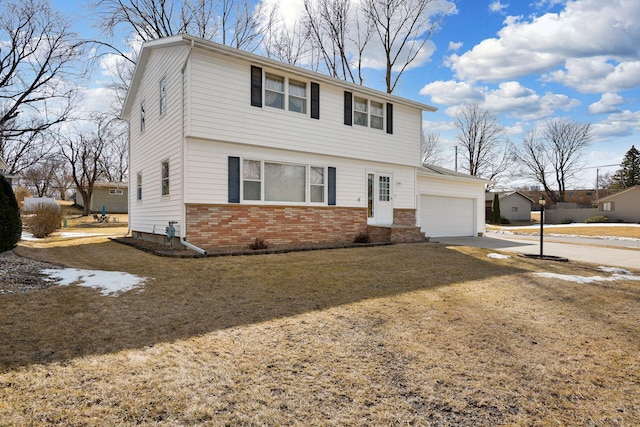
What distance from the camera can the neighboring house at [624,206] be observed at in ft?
113

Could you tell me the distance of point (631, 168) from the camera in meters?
51.2

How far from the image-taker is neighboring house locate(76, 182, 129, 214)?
36.2 meters

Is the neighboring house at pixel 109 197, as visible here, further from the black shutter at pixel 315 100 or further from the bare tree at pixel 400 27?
the black shutter at pixel 315 100

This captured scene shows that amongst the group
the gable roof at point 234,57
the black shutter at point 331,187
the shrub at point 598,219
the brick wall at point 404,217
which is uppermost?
the gable roof at point 234,57

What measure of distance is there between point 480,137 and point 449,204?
3132 centimetres

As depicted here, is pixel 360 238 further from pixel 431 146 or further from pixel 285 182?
pixel 431 146

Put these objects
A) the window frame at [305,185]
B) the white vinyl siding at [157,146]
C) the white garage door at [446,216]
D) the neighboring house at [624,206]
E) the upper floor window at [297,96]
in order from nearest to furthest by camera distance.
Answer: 1. the white vinyl siding at [157,146]
2. the window frame at [305,185]
3. the upper floor window at [297,96]
4. the white garage door at [446,216]
5. the neighboring house at [624,206]

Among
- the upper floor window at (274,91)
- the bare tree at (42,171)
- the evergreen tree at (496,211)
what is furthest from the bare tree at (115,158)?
the evergreen tree at (496,211)

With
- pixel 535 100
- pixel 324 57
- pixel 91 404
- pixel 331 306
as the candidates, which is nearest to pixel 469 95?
pixel 535 100

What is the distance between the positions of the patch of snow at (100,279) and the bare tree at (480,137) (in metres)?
45.0

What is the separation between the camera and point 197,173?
1006cm

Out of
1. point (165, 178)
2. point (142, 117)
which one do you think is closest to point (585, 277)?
point (165, 178)

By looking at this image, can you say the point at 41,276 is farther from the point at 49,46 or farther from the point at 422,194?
the point at 49,46

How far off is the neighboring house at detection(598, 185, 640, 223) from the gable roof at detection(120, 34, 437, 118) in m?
31.7
